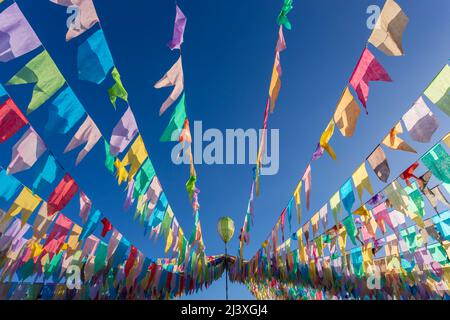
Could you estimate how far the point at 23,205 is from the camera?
15.0 feet

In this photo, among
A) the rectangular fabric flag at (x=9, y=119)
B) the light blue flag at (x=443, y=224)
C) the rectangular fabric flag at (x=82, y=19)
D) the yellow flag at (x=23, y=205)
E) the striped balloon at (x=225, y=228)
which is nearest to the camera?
the rectangular fabric flag at (x=82, y=19)

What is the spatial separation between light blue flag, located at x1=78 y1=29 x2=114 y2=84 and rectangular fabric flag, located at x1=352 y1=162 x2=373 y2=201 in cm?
379

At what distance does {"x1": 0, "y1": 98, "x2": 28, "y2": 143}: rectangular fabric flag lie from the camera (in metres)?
3.01

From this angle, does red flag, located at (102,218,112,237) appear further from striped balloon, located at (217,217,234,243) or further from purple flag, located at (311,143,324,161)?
striped balloon, located at (217,217,234,243)

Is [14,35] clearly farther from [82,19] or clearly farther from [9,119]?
[9,119]

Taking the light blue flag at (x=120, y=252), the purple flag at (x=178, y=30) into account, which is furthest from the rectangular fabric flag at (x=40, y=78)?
the light blue flag at (x=120, y=252)

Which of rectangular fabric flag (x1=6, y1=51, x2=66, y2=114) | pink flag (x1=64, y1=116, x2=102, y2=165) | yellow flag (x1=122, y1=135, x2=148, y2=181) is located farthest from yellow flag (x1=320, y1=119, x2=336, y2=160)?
rectangular fabric flag (x1=6, y1=51, x2=66, y2=114)

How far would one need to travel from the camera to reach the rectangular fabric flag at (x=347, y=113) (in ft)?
11.5

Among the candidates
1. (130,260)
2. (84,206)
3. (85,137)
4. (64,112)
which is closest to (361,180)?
(85,137)

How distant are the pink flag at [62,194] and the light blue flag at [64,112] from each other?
1.13 metres

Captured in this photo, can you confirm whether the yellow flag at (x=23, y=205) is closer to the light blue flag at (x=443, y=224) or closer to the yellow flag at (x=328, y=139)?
the yellow flag at (x=328, y=139)

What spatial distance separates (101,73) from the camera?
116 inches
